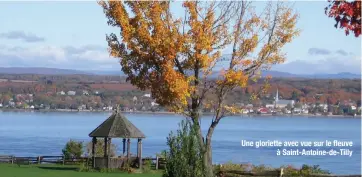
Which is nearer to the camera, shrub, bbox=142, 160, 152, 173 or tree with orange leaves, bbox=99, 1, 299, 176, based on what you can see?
tree with orange leaves, bbox=99, 1, 299, 176

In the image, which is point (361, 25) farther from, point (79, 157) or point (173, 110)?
point (79, 157)

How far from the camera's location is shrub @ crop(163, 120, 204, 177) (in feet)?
72.2

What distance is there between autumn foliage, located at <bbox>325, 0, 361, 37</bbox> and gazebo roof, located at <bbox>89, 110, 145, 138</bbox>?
3271cm

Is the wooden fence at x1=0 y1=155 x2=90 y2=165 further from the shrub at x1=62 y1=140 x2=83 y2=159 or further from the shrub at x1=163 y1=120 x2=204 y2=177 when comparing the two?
the shrub at x1=163 y1=120 x2=204 y2=177

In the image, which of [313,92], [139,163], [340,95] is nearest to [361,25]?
[139,163]

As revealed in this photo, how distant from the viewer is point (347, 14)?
10016 mm

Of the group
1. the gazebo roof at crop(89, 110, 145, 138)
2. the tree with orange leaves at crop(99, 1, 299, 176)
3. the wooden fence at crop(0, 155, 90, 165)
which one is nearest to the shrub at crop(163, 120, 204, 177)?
the tree with orange leaves at crop(99, 1, 299, 176)

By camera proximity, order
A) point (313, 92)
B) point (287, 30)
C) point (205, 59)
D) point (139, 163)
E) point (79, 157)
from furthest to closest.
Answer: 1. point (313, 92)
2. point (79, 157)
3. point (139, 163)
4. point (287, 30)
5. point (205, 59)

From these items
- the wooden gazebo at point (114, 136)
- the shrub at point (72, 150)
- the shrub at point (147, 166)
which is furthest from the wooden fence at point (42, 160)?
the shrub at point (147, 166)

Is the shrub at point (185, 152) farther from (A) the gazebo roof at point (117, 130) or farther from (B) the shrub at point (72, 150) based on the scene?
(B) the shrub at point (72, 150)

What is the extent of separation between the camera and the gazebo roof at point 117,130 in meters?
42.4

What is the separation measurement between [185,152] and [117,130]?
2110cm

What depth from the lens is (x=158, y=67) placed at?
2752cm

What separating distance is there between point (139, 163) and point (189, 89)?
1633 cm
